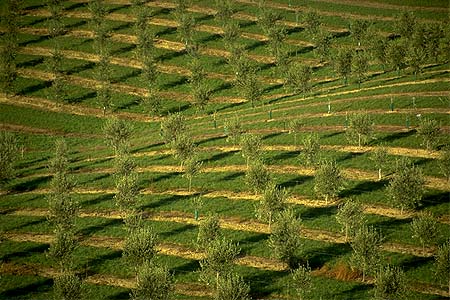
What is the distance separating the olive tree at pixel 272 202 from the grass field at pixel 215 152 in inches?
126

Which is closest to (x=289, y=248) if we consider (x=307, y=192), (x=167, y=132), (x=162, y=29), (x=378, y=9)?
(x=307, y=192)

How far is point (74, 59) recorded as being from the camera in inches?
6152

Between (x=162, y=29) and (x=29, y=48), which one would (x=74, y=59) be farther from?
(x=162, y=29)

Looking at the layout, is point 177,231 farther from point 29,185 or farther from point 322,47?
point 322,47

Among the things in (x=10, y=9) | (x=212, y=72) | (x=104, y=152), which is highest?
(x=10, y=9)

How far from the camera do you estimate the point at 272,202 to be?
7544cm

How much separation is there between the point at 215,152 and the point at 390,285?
5172cm

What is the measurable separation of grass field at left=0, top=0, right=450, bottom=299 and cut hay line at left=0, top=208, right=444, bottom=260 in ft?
0.88

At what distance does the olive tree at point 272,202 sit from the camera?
75.4 meters

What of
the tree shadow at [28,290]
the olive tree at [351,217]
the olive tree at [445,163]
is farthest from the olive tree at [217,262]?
the olive tree at [445,163]

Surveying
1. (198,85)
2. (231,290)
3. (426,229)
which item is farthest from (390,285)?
(198,85)

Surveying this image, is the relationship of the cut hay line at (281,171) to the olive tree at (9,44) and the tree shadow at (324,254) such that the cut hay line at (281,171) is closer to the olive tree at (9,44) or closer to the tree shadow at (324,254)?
the tree shadow at (324,254)

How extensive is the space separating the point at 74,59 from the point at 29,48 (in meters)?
17.5

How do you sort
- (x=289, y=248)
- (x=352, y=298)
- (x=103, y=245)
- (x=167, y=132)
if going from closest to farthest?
(x=352, y=298)
(x=289, y=248)
(x=103, y=245)
(x=167, y=132)
